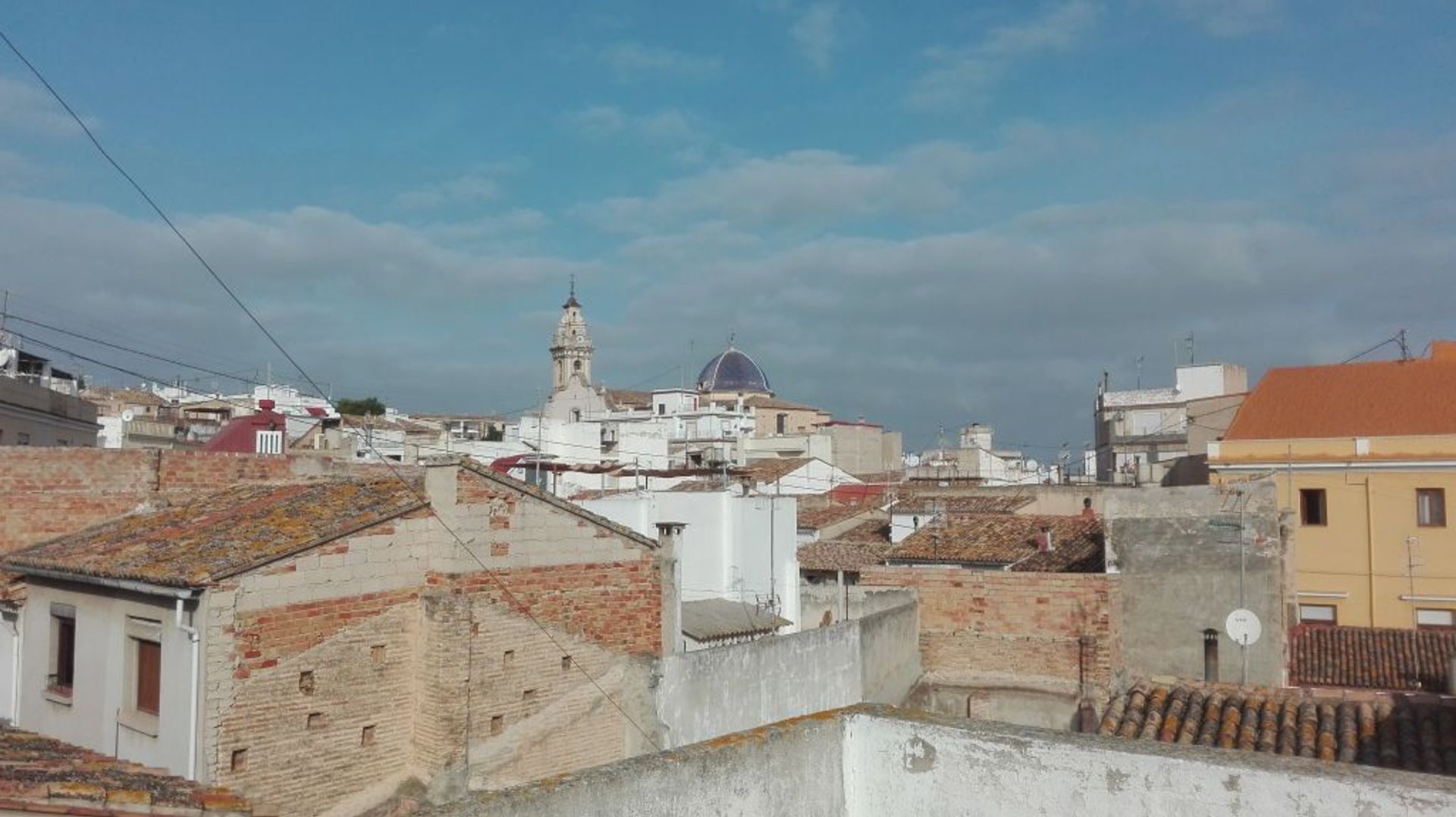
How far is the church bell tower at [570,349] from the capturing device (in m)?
77.8

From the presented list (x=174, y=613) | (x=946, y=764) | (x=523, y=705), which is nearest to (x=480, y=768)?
(x=523, y=705)

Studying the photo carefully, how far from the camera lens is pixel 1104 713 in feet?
39.3

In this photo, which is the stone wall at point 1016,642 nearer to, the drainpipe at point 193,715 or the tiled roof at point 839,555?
the drainpipe at point 193,715

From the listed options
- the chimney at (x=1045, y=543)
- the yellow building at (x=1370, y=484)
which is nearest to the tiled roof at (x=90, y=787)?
the chimney at (x=1045, y=543)

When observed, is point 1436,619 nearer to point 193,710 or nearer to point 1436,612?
point 1436,612

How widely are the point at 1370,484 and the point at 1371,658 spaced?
9112 millimetres

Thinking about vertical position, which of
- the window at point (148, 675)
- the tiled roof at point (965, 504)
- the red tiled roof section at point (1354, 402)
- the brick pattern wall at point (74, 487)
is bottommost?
the window at point (148, 675)

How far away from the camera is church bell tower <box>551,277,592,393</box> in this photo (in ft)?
255

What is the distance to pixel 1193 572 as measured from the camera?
1533 cm

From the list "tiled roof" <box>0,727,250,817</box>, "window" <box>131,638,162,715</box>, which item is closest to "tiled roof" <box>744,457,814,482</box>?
"window" <box>131,638,162,715</box>

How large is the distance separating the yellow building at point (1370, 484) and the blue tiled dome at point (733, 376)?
48.7 m

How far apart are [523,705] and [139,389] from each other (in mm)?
47977

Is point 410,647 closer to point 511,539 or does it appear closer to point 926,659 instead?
point 511,539

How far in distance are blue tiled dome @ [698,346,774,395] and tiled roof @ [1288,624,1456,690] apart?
5682 centimetres
